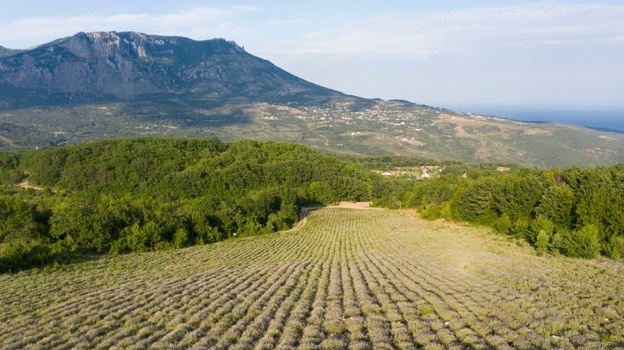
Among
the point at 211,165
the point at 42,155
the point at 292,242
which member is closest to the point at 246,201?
the point at 292,242

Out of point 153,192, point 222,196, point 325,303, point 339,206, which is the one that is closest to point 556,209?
point 325,303

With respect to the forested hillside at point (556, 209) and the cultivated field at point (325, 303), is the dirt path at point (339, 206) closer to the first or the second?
the forested hillside at point (556, 209)

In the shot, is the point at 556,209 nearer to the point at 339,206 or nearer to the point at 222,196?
the point at 339,206

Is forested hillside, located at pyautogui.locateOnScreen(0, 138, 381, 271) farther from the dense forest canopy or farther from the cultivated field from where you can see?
the cultivated field

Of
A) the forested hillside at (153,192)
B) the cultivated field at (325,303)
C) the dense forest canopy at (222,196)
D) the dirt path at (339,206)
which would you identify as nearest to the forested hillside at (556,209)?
the dense forest canopy at (222,196)

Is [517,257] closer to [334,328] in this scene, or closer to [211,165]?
[334,328]

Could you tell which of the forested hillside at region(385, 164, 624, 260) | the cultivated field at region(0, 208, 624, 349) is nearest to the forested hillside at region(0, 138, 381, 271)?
the cultivated field at region(0, 208, 624, 349)
